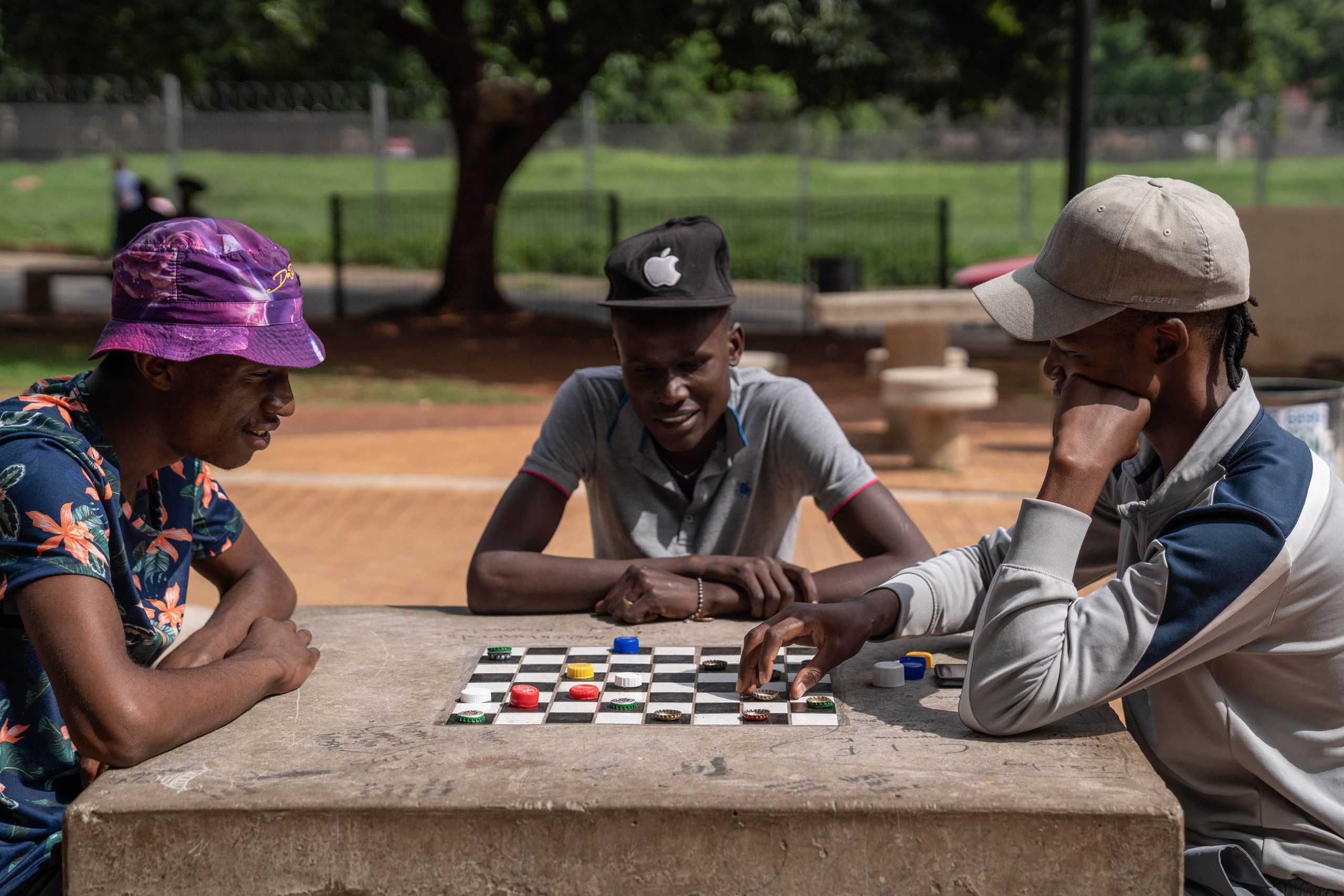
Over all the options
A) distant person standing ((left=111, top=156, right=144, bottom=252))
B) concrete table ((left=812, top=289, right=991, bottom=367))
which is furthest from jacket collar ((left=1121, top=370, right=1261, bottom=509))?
distant person standing ((left=111, top=156, right=144, bottom=252))

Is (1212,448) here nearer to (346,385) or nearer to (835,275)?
(835,275)

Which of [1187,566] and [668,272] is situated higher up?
[668,272]

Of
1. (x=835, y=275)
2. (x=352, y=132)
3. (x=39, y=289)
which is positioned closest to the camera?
(x=835, y=275)

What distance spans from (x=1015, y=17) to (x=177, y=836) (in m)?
13.4

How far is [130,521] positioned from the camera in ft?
8.29

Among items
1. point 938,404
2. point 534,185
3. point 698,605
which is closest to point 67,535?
point 698,605

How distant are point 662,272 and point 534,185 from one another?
25675 millimetres

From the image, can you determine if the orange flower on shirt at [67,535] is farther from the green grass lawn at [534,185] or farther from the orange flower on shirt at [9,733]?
the green grass lawn at [534,185]

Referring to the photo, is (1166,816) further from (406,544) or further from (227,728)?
(406,544)

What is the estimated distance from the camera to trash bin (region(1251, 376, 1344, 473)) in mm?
5078

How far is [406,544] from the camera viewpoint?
6.54 m

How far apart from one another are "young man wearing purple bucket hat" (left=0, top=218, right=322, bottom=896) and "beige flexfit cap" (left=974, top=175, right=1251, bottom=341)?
4.17 ft

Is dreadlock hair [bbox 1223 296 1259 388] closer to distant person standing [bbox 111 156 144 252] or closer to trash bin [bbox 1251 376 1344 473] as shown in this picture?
trash bin [bbox 1251 376 1344 473]

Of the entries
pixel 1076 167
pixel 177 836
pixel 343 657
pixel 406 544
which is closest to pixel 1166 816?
pixel 177 836
